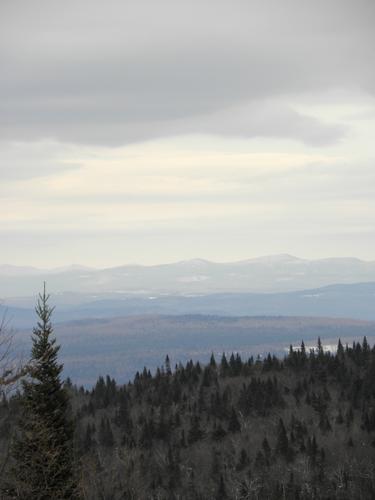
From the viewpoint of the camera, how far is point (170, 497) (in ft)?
568

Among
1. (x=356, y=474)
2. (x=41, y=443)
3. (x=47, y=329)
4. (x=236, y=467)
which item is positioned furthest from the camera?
(x=236, y=467)

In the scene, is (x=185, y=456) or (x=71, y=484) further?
(x=185, y=456)

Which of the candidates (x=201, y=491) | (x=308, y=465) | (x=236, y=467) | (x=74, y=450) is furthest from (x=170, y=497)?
(x=74, y=450)

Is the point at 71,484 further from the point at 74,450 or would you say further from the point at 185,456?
the point at 185,456

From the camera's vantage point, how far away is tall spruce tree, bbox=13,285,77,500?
4634cm

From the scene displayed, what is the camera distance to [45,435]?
4628 centimetres

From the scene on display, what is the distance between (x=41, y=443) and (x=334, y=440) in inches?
6178

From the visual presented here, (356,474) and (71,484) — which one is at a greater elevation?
(71,484)

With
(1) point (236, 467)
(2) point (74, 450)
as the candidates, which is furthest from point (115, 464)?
(2) point (74, 450)

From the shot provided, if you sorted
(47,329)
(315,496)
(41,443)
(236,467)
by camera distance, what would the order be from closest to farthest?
(41,443) → (47,329) → (315,496) → (236,467)

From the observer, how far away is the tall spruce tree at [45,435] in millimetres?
46344

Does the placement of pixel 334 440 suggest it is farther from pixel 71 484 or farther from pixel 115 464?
pixel 71 484

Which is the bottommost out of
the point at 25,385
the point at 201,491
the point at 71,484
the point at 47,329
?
the point at 201,491

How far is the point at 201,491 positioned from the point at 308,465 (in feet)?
83.2
